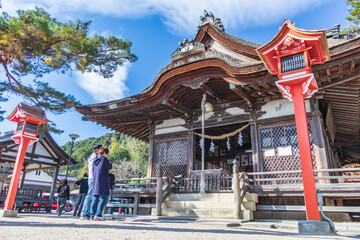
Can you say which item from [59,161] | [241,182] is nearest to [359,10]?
[241,182]

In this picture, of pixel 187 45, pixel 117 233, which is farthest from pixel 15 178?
pixel 187 45

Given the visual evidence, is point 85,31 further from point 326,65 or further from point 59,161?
point 59,161

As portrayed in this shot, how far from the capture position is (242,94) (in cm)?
873

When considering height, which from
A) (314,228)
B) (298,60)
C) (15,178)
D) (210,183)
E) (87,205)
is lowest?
(314,228)

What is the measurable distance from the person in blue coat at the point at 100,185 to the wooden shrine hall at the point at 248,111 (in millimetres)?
4562

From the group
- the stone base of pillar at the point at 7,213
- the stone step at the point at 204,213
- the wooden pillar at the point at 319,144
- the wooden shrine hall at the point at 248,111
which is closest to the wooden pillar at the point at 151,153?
the wooden shrine hall at the point at 248,111

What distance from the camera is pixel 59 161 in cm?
1606

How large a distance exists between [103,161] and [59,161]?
42.2 feet

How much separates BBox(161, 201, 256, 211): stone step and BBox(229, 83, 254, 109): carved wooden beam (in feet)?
12.3

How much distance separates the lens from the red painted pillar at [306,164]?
171 inches

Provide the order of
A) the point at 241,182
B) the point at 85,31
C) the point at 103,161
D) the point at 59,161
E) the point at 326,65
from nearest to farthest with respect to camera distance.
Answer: the point at 103,161, the point at 326,65, the point at 241,182, the point at 85,31, the point at 59,161

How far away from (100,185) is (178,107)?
5961mm

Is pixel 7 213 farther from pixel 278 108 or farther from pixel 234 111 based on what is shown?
pixel 278 108

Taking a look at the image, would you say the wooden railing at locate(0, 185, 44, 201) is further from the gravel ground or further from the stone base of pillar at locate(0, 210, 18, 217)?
the gravel ground
